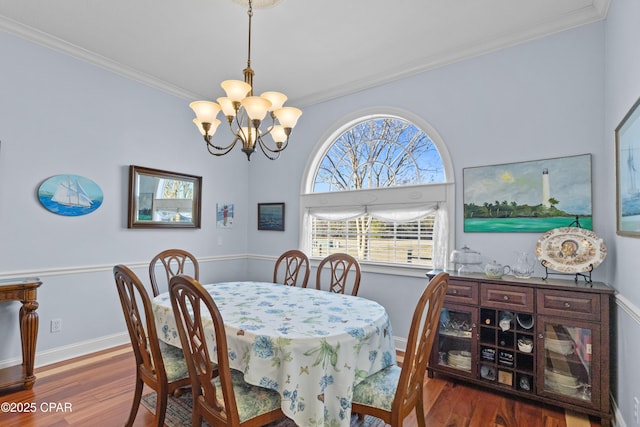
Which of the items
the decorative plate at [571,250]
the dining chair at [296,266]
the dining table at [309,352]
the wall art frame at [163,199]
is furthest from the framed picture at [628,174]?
the wall art frame at [163,199]

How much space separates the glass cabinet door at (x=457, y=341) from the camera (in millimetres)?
2596

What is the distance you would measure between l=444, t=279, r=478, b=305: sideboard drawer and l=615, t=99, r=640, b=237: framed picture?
98 cm

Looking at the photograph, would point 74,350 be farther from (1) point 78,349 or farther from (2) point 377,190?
(2) point 377,190

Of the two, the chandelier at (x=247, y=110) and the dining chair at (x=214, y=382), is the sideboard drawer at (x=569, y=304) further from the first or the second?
the chandelier at (x=247, y=110)

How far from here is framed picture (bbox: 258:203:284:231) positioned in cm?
445

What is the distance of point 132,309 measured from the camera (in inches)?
72.7

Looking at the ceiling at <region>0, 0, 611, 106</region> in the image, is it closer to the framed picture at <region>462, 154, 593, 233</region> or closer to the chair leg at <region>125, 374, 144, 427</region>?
the framed picture at <region>462, 154, 593, 233</region>

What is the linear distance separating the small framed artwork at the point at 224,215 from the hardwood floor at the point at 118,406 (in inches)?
81.4

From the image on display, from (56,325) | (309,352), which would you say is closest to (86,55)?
(56,325)

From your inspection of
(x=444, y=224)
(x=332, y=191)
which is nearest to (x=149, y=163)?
(x=332, y=191)

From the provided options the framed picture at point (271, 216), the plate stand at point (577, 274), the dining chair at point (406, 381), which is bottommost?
the dining chair at point (406, 381)

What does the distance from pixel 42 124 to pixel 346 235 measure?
10.3ft

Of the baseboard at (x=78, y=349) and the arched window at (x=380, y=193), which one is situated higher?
the arched window at (x=380, y=193)

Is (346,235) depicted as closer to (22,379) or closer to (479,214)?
(479,214)
